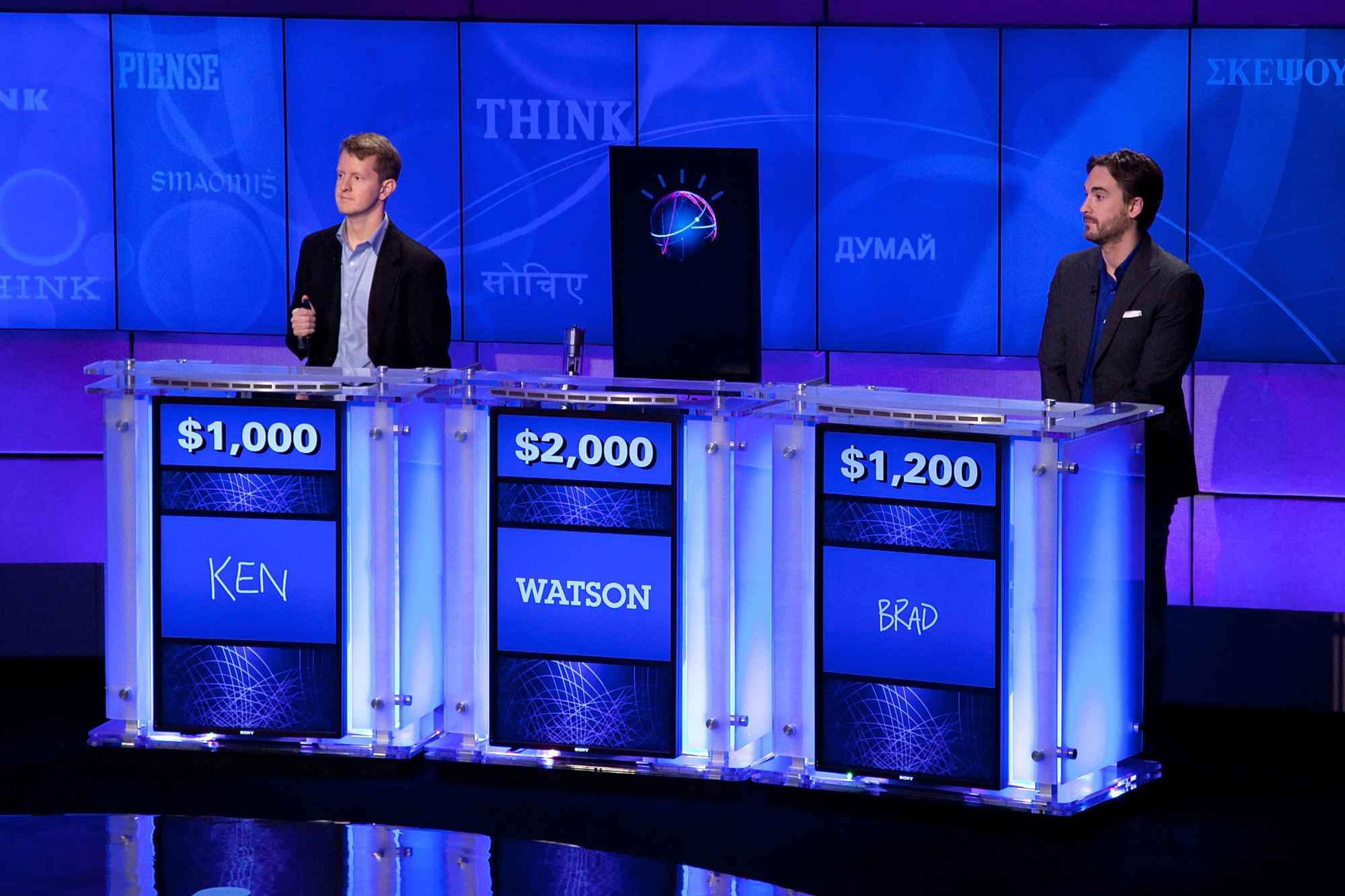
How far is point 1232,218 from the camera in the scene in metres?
6.77

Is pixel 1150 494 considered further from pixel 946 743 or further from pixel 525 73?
pixel 525 73

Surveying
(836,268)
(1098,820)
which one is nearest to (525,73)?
(836,268)

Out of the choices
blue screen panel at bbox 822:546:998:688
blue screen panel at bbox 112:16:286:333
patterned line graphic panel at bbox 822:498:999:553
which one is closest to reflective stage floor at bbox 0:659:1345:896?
blue screen panel at bbox 822:546:998:688

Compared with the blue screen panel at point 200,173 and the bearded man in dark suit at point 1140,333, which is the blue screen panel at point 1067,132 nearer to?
the bearded man in dark suit at point 1140,333

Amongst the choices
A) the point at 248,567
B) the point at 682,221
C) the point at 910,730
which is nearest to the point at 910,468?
the point at 910,730

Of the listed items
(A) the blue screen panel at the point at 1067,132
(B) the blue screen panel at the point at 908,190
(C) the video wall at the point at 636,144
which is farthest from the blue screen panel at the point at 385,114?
(A) the blue screen panel at the point at 1067,132

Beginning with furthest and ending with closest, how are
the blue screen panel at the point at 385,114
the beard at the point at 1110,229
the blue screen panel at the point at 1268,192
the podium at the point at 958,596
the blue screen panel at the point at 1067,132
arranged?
the blue screen panel at the point at 385,114 < the blue screen panel at the point at 1067,132 < the blue screen panel at the point at 1268,192 < the beard at the point at 1110,229 < the podium at the point at 958,596

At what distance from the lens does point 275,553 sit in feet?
14.8

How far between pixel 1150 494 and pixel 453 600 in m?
1.73

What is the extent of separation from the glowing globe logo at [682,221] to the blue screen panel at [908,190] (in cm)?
266

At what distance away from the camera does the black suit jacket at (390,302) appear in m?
4.87

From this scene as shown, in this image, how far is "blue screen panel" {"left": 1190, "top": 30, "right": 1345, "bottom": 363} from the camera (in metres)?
6.64

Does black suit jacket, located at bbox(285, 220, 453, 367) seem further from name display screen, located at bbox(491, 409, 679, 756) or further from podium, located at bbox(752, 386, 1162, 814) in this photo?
podium, located at bbox(752, 386, 1162, 814)

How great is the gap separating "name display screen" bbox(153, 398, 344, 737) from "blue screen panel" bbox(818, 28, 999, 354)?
120 inches
